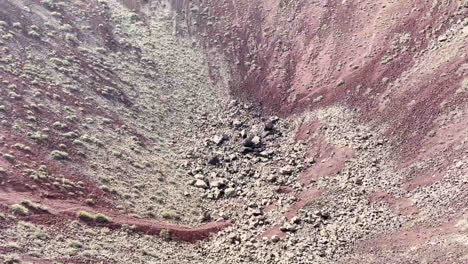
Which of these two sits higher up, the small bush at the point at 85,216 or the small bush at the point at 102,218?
the small bush at the point at 85,216

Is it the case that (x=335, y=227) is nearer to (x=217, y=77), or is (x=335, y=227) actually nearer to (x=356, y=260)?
(x=356, y=260)

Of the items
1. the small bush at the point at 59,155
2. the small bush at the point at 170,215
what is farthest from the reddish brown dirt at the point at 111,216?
the small bush at the point at 59,155

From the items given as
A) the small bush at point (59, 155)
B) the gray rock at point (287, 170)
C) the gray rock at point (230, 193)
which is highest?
the small bush at point (59, 155)

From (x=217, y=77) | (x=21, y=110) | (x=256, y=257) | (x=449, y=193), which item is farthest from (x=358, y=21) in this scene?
(x=21, y=110)

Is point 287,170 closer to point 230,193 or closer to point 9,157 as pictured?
point 230,193

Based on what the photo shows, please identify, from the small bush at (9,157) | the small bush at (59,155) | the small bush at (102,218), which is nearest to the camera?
the small bush at (102,218)

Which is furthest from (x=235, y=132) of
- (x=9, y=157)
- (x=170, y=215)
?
(x=9, y=157)

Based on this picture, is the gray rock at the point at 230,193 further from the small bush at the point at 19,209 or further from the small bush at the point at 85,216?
the small bush at the point at 19,209

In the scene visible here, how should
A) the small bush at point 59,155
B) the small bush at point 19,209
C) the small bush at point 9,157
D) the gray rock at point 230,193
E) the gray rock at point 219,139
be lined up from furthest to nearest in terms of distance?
the gray rock at point 219,139 < the gray rock at point 230,193 < the small bush at point 59,155 < the small bush at point 9,157 < the small bush at point 19,209
